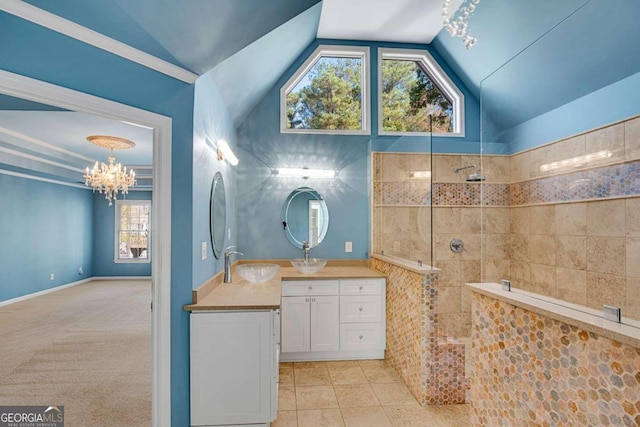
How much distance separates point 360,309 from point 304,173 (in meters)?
1.63

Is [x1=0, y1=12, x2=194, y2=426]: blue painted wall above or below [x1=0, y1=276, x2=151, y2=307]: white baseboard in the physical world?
above

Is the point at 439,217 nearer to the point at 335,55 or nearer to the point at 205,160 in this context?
the point at 335,55

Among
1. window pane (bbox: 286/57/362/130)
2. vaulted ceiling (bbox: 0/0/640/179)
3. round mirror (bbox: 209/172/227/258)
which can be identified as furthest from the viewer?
window pane (bbox: 286/57/362/130)

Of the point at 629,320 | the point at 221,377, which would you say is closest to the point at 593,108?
the point at 629,320

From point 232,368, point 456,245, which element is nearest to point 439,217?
point 456,245

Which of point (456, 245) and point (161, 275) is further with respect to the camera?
point (456, 245)

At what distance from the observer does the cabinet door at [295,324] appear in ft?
10.3

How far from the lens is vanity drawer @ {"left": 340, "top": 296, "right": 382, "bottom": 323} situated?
3.20 m

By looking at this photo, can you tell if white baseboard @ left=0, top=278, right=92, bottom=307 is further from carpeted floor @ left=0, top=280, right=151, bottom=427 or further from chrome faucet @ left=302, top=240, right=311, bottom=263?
chrome faucet @ left=302, top=240, right=311, bottom=263

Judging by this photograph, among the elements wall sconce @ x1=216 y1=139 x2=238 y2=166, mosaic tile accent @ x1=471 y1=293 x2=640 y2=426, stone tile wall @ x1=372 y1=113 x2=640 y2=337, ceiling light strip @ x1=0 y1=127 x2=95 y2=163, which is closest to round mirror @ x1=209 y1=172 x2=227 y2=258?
wall sconce @ x1=216 y1=139 x2=238 y2=166

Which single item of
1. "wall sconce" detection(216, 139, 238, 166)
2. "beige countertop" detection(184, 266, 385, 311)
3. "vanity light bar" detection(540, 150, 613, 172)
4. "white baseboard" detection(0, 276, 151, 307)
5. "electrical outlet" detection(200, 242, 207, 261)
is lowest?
"white baseboard" detection(0, 276, 151, 307)

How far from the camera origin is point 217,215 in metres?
2.69

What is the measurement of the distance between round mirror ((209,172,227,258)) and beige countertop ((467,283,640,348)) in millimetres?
1934

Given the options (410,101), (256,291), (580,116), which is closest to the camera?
(580,116)
